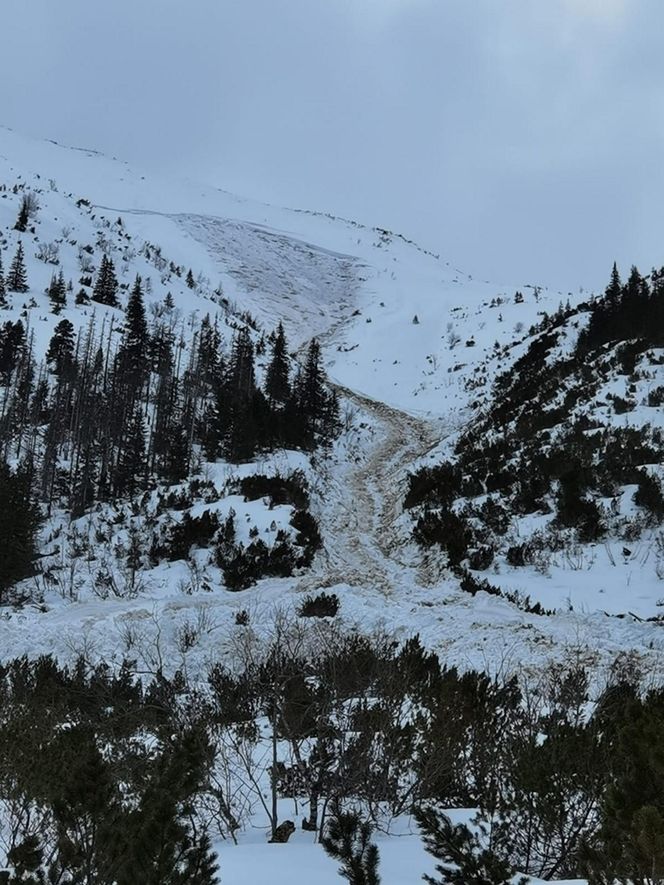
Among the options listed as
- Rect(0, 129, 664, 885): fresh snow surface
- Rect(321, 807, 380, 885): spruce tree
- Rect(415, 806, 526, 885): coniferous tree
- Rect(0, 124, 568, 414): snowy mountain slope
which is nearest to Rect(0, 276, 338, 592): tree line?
Rect(0, 129, 664, 885): fresh snow surface

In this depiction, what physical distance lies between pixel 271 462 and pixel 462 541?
10.0 m

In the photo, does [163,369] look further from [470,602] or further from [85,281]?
[470,602]

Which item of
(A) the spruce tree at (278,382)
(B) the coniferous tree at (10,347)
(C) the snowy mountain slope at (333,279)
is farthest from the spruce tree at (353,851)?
(B) the coniferous tree at (10,347)

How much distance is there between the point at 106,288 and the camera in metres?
44.2

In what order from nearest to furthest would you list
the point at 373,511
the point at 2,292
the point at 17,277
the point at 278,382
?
the point at 373,511
the point at 278,382
the point at 2,292
the point at 17,277

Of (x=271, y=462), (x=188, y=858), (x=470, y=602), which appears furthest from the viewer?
(x=271, y=462)

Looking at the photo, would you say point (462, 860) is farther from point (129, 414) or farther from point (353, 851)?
point (129, 414)

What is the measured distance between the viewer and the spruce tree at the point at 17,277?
40.2 m

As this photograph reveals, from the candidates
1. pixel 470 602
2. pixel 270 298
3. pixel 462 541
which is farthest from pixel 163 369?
pixel 270 298

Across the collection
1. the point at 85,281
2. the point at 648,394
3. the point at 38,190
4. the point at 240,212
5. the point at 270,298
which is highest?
the point at 240,212

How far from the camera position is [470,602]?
39.4ft

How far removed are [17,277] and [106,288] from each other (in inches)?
241

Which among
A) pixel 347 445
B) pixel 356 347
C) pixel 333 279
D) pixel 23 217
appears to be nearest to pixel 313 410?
pixel 347 445

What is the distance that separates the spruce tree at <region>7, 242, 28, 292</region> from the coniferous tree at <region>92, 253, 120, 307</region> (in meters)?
4.85
